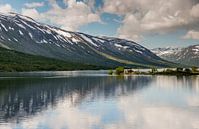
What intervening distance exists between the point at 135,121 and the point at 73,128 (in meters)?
7.47

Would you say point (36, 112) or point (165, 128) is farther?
point (36, 112)

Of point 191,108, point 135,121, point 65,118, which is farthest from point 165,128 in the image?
point 191,108

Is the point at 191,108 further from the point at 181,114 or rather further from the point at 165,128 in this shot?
the point at 165,128

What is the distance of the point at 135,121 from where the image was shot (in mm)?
39750

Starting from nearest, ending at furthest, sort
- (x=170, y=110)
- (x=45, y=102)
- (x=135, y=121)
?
(x=135, y=121) < (x=170, y=110) < (x=45, y=102)

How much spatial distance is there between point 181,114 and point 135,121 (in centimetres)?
792

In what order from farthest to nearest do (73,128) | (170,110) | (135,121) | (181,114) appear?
(170,110)
(181,114)
(135,121)
(73,128)

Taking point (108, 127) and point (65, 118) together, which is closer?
point (108, 127)

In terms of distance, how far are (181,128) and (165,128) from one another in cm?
148

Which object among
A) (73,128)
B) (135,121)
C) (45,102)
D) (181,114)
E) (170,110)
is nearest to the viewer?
(73,128)

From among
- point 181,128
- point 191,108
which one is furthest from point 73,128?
point 191,108

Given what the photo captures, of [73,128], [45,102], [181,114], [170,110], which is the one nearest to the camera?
[73,128]

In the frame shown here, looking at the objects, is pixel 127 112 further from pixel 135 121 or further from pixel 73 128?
pixel 73 128

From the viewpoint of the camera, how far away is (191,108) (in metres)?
50.8
